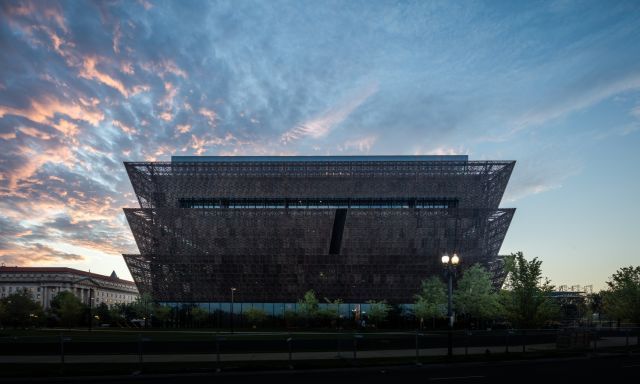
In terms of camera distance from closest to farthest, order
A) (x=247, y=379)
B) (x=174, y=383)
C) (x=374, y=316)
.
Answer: (x=174, y=383) < (x=247, y=379) < (x=374, y=316)

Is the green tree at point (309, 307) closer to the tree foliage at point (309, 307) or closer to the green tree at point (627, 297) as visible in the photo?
the tree foliage at point (309, 307)

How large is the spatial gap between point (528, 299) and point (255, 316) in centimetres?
4935

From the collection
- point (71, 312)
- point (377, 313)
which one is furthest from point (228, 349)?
point (71, 312)

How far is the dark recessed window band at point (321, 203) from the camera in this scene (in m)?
89.3

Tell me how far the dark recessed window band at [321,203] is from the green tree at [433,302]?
19242 mm

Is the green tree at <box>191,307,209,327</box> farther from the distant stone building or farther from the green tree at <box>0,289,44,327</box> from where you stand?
the distant stone building

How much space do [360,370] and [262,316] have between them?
56.4 m

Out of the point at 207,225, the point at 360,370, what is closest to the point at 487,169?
the point at 207,225

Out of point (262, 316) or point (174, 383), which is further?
point (262, 316)

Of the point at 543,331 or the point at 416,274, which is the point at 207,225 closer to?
the point at 416,274

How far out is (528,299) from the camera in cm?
3706

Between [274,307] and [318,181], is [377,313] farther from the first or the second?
[318,181]

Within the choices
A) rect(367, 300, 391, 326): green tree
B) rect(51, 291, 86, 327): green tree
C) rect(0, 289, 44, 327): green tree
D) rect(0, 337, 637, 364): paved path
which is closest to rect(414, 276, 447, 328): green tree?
rect(367, 300, 391, 326): green tree

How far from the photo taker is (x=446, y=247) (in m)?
81.9
